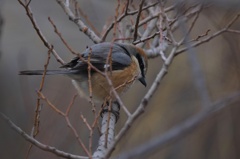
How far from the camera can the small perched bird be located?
129 inches

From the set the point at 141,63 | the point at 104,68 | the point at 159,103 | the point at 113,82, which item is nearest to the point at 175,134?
the point at 104,68

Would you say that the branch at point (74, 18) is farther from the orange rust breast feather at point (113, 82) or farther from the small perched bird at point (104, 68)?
the orange rust breast feather at point (113, 82)

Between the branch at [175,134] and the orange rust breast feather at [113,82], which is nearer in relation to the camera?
the branch at [175,134]

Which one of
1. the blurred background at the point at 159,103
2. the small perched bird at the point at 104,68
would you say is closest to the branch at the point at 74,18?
the small perched bird at the point at 104,68

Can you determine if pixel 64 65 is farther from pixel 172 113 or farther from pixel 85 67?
pixel 172 113

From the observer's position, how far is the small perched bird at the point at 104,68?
3.29m

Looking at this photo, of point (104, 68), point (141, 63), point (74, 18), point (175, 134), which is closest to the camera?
point (175, 134)

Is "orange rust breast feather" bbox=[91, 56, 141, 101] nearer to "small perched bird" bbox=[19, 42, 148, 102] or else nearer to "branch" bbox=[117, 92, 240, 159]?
"small perched bird" bbox=[19, 42, 148, 102]

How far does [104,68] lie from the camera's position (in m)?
3.27

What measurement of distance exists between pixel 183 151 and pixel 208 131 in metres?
0.38

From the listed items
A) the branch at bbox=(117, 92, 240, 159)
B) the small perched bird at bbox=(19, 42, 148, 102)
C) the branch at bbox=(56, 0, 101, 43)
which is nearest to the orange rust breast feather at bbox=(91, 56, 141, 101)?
the small perched bird at bbox=(19, 42, 148, 102)

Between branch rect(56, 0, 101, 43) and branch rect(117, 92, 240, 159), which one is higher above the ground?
branch rect(56, 0, 101, 43)

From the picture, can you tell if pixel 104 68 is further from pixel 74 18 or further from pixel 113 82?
pixel 74 18

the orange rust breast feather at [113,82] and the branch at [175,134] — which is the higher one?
the orange rust breast feather at [113,82]
